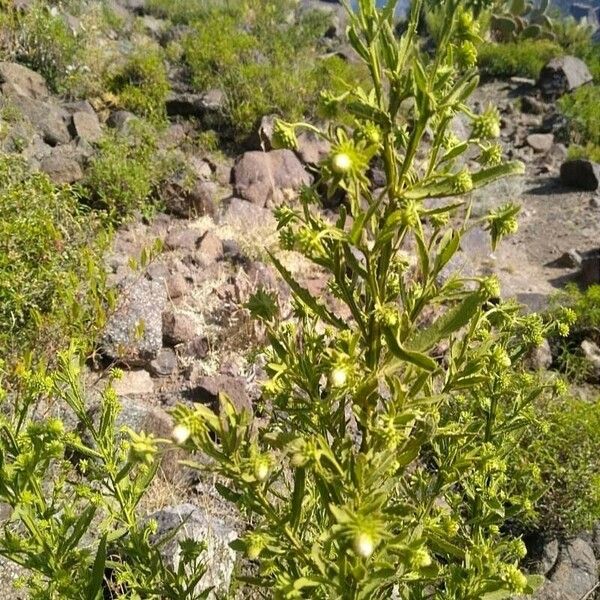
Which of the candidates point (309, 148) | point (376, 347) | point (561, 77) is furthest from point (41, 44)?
point (561, 77)

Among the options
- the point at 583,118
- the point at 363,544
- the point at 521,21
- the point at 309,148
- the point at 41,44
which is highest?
the point at 363,544

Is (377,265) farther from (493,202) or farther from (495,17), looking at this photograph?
(495,17)

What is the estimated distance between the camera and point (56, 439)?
1.35 meters

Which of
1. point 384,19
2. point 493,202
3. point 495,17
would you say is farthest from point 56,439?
point 495,17

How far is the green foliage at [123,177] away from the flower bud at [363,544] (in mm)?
4393

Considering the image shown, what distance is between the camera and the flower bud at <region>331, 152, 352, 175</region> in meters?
0.95

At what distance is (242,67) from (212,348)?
4.85m

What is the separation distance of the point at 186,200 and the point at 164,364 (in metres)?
2.39

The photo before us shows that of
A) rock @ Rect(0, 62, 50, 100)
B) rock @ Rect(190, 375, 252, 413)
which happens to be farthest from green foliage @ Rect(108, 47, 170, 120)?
rock @ Rect(190, 375, 252, 413)

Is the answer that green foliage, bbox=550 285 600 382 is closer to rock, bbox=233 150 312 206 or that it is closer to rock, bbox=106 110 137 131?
rock, bbox=233 150 312 206

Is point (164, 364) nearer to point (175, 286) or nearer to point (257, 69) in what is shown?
point (175, 286)

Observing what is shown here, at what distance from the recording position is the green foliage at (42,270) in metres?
3.54

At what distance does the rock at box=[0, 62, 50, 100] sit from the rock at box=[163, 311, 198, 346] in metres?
Result: 3.80

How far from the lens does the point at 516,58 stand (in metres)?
10.7
